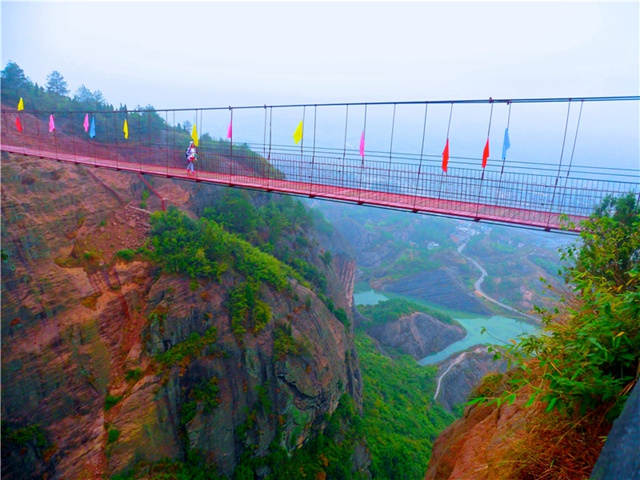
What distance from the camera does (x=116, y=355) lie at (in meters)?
9.43

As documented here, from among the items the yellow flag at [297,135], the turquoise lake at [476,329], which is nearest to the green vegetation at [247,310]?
the yellow flag at [297,135]

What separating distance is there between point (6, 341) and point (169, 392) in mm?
Result: 3768

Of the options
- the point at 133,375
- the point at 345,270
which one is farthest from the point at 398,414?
the point at 345,270

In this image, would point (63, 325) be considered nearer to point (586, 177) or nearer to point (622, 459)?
point (622, 459)

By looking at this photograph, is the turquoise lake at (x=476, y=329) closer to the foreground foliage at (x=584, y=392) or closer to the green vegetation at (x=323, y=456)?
the green vegetation at (x=323, y=456)

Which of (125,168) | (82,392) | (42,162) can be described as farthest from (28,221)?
(82,392)

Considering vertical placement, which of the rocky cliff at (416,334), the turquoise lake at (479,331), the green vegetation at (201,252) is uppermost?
the green vegetation at (201,252)

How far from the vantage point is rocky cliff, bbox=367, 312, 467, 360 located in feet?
88.5

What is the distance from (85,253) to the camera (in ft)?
33.7

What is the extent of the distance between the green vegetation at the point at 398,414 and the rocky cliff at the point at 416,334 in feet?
5.99

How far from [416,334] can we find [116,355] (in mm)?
22429

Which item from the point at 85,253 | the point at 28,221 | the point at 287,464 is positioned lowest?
the point at 287,464

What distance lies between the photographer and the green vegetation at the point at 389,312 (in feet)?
90.5

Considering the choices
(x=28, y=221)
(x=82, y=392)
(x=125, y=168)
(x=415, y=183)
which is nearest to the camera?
(x=415, y=183)
